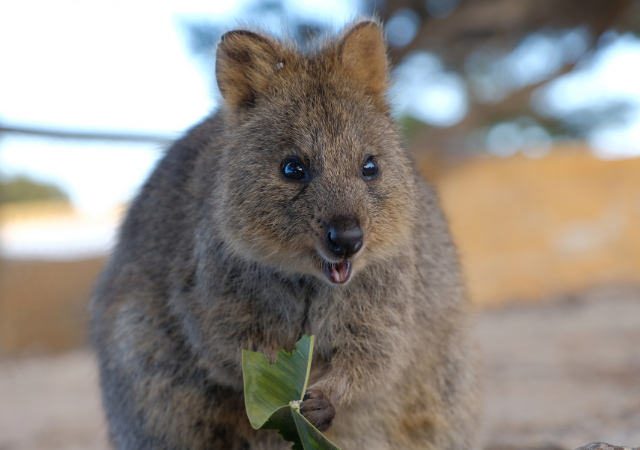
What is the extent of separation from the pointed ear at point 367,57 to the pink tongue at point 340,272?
1.12 m

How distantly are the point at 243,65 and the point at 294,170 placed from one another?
0.75 metres

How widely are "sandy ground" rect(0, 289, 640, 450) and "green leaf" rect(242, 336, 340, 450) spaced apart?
2.03 meters

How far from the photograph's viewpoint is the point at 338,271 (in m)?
2.76

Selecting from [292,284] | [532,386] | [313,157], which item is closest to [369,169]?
[313,157]

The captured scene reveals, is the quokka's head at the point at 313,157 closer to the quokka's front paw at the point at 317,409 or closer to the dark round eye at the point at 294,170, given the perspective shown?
the dark round eye at the point at 294,170

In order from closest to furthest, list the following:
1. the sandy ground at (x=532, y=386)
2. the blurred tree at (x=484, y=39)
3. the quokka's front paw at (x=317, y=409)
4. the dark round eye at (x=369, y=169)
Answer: the quokka's front paw at (x=317, y=409) → the dark round eye at (x=369, y=169) → the sandy ground at (x=532, y=386) → the blurred tree at (x=484, y=39)

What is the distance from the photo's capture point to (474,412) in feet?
13.0

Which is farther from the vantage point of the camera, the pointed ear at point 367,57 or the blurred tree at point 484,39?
the blurred tree at point 484,39

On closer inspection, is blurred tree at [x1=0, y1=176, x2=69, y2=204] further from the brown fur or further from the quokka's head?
the quokka's head

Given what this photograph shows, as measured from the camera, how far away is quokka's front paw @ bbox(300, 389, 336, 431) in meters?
2.86

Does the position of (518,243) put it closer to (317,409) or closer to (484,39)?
(484,39)

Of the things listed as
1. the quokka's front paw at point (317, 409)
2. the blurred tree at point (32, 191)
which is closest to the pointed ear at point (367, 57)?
the quokka's front paw at point (317, 409)

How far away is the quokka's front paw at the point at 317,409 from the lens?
2.86 metres

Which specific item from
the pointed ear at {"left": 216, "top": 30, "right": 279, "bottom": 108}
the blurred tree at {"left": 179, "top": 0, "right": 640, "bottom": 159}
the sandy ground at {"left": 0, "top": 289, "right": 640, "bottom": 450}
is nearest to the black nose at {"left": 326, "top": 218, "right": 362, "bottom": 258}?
the pointed ear at {"left": 216, "top": 30, "right": 279, "bottom": 108}
